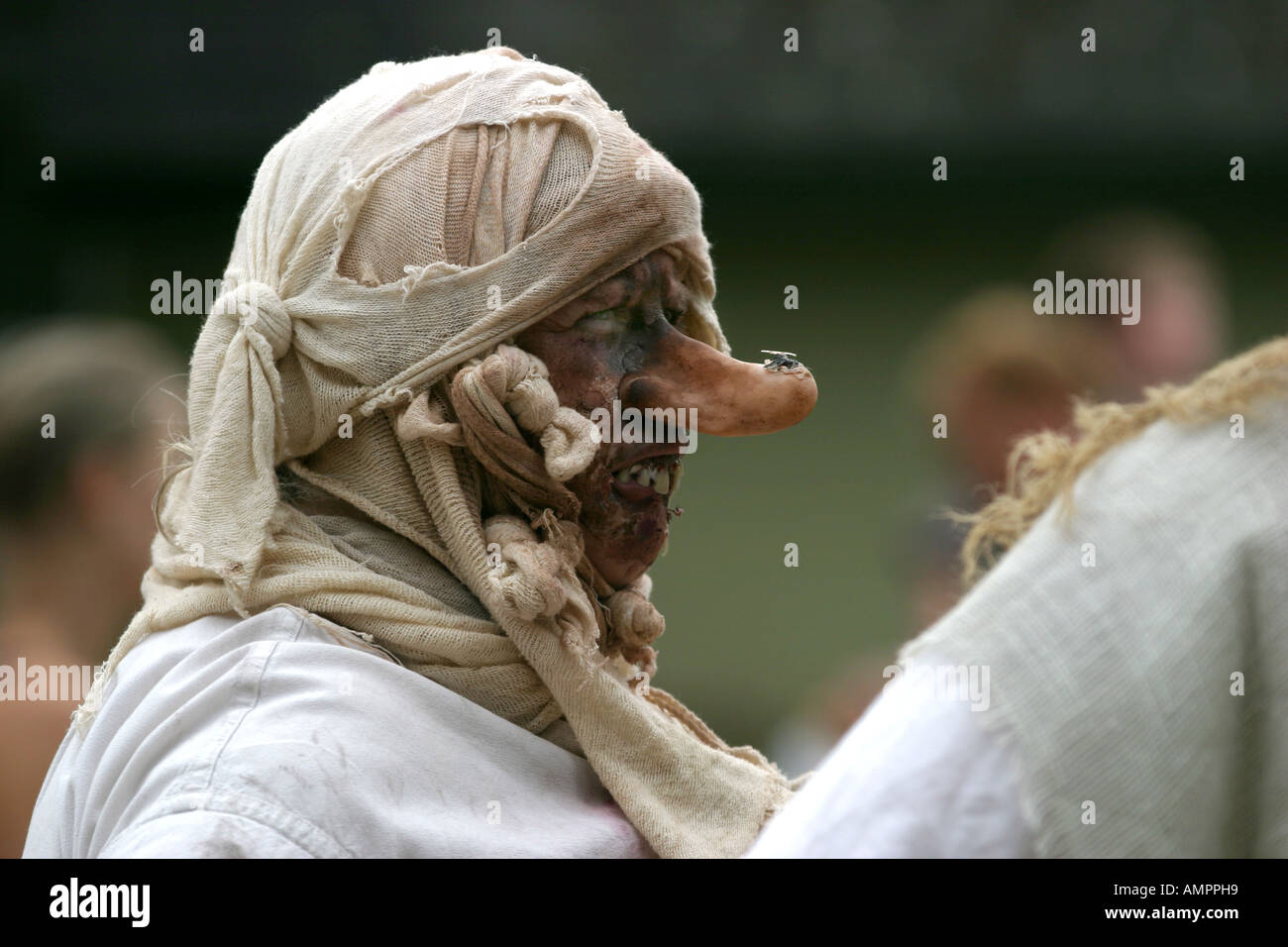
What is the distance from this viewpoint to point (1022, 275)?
26.2ft

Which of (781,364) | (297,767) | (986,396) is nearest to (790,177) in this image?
(986,396)

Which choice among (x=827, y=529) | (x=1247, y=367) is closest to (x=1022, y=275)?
(x=827, y=529)

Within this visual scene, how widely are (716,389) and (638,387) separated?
140mm

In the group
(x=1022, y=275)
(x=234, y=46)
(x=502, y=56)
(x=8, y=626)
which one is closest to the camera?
(x=502, y=56)

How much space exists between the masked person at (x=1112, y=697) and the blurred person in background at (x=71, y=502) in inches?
100

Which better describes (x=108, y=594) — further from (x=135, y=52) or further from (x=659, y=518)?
(x=135, y=52)

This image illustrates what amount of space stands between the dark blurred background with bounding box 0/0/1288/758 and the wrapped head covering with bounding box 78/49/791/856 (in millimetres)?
3881

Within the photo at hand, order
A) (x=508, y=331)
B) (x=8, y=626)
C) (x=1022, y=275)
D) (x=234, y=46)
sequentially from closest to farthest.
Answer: (x=508, y=331), (x=8, y=626), (x=234, y=46), (x=1022, y=275)

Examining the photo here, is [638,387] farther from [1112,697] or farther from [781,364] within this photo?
[1112,697]

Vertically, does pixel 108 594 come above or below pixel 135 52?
below

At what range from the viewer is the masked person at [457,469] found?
2.38m

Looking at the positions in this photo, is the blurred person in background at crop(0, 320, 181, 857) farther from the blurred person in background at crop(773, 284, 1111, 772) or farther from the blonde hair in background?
the blonde hair in background
